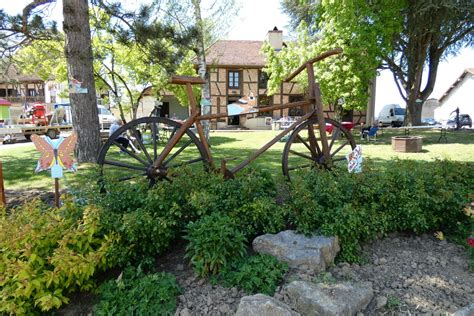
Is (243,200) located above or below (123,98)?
below

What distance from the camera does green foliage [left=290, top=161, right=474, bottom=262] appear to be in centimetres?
268

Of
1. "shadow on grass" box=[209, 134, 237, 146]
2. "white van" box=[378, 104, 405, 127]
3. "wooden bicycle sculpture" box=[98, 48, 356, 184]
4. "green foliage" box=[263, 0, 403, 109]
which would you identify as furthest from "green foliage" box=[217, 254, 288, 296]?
"white van" box=[378, 104, 405, 127]

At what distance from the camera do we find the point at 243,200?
2881mm

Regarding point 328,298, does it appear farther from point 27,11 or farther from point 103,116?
point 103,116

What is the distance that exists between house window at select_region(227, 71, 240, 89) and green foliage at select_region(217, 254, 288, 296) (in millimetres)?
24919

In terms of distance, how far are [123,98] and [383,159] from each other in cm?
1562

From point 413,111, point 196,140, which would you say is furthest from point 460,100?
point 196,140

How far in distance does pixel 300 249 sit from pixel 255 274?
0.42 metres

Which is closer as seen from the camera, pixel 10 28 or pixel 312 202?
pixel 312 202

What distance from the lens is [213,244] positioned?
2.33m

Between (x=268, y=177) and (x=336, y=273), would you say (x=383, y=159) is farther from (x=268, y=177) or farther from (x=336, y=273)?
(x=336, y=273)

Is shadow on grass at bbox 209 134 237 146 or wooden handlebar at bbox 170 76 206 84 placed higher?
wooden handlebar at bbox 170 76 206 84

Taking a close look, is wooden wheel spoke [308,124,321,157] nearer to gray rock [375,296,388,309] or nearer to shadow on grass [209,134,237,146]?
gray rock [375,296,388,309]

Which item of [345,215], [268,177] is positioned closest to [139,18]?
[268,177]
